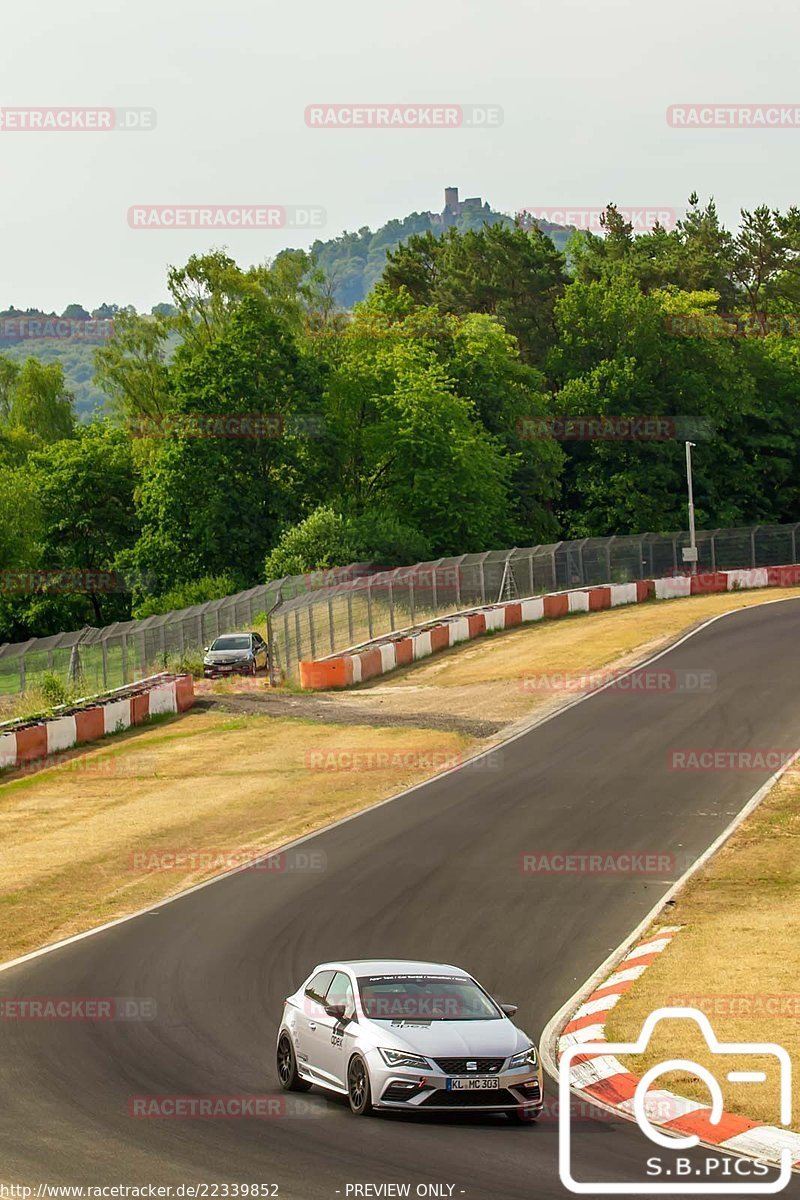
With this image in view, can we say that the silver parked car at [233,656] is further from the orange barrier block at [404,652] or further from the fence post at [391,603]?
the fence post at [391,603]

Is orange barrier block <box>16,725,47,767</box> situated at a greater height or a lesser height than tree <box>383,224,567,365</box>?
lesser

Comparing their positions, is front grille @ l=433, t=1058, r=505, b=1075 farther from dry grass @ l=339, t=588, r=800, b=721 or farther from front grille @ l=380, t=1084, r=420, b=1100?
dry grass @ l=339, t=588, r=800, b=721

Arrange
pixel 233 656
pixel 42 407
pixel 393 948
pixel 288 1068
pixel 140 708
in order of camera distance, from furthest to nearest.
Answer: pixel 42 407 < pixel 233 656 < pixel 140 708 < pixel 393 948 < pixel 288 1068

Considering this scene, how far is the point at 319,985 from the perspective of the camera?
15.2 meters

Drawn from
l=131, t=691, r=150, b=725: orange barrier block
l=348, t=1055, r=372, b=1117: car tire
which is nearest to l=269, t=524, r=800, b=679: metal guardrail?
l=131, t=691, r=150, b=725: orange barrier block

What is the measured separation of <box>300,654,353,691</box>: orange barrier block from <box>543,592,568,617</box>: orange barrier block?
12.8 metres

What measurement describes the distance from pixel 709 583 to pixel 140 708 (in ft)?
107

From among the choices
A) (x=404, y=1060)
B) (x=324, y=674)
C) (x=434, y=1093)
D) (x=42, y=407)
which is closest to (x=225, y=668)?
(x=324, y=674)

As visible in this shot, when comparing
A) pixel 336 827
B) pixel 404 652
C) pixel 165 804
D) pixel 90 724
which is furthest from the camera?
pixel 404 652

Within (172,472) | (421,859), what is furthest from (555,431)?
(421,859)

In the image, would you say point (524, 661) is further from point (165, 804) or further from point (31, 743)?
point (165, 804)

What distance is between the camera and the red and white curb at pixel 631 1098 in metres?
12.4

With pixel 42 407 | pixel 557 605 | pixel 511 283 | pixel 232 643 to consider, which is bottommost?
pixel 232 643

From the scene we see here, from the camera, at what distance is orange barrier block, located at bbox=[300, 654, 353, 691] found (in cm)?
5081
